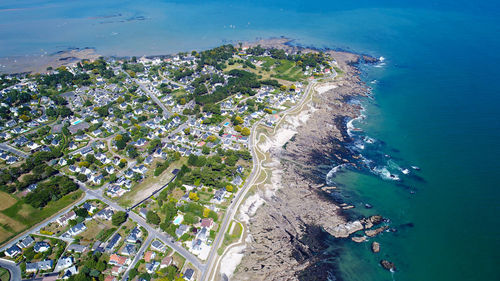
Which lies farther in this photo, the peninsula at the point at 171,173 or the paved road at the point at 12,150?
the paved road at the point at 12,150

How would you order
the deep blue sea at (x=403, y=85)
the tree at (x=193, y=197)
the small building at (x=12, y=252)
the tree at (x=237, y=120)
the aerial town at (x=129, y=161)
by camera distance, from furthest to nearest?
the tree at (x=237, y=120)
the tree at (x=193, y=197)
the deep blue sea at (x=403, y=85)
the aerial town at (x=129, y=161)
the small building at (x=12, y=252)

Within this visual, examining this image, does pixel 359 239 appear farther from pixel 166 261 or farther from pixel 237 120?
pixel 237 120

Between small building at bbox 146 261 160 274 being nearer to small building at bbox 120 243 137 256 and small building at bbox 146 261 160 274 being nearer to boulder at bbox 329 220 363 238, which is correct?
small building at bbox 120 243 137 256

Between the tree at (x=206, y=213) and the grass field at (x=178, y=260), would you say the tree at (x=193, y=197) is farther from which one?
the grass field at (x=178, y=260)

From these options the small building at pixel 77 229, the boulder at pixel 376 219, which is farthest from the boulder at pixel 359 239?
the small building at pixel 77 229

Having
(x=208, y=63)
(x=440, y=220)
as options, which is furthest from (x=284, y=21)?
(x=440, y=220)

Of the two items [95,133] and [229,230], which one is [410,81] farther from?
[95,133]
